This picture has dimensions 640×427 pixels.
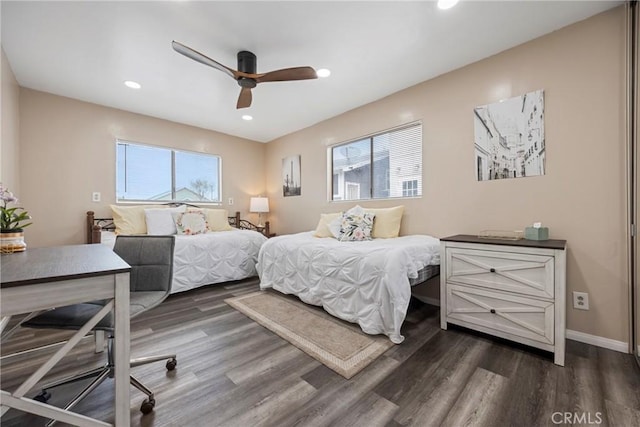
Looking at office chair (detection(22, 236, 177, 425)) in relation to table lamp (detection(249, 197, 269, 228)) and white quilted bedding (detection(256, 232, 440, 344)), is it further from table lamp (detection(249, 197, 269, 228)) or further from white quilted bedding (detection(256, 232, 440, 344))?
table lamp (detection(249, 197, 269, 228))

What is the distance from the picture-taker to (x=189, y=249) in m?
3.26

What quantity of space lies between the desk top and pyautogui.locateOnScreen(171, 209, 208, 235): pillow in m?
2.33

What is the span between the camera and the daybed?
2.02m

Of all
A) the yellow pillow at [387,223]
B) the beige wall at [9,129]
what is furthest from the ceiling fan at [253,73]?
the beige wall at [9,129]

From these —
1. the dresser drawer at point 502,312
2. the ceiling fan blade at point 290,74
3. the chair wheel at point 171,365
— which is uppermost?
the ceiling fan blade at point 290,74

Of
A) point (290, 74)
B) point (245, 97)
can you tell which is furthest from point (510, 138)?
point (245, 97)

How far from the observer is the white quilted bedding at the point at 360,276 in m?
2.01

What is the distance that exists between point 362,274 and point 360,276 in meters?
0.03

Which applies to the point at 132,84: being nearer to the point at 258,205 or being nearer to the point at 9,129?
the point at 9,129

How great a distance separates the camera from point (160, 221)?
11.9 ft

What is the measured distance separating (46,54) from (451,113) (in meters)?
3.93

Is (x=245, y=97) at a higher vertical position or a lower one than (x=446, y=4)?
lower

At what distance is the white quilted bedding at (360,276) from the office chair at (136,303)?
4.35 ft

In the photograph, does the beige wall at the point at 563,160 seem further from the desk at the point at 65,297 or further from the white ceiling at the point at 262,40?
the desk at the point at 65,297
